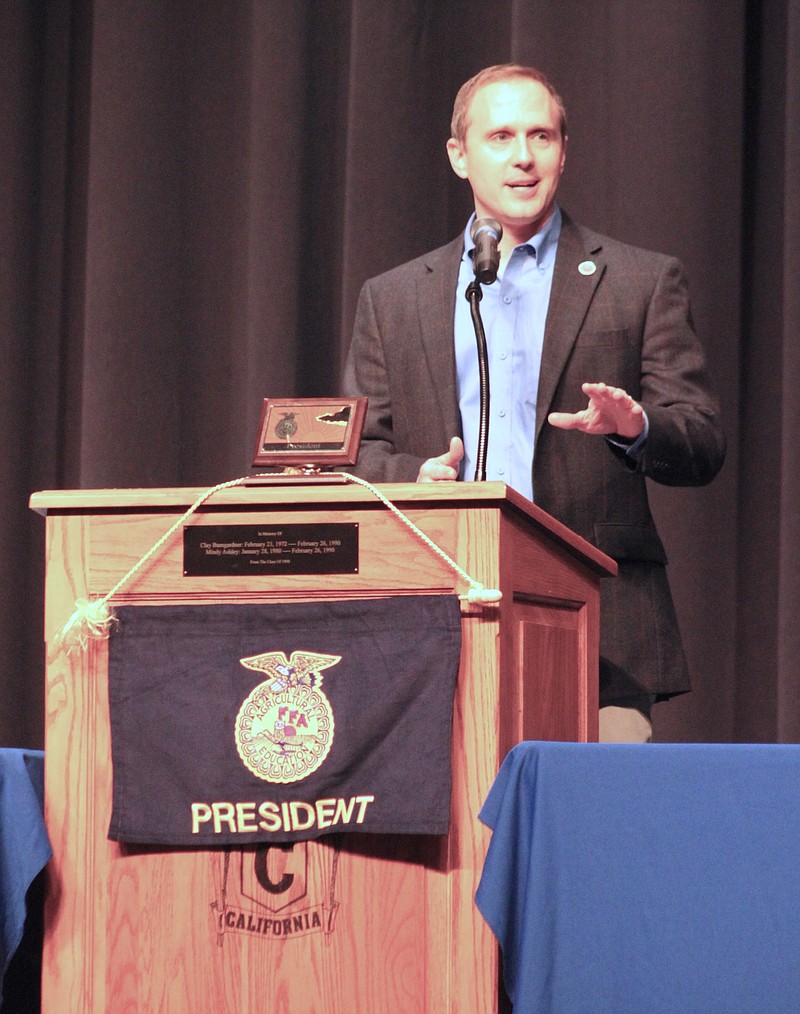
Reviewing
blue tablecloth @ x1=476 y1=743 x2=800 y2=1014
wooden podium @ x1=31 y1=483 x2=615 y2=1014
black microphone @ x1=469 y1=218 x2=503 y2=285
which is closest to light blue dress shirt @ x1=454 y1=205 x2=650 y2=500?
black microphone @ x1=469 y1=218 x2=503 y2=285

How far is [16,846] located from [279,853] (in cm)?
26

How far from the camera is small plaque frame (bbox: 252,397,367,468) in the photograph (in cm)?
155

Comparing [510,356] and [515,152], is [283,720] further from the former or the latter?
[515,152]

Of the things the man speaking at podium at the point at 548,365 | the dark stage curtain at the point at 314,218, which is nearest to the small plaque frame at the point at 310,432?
the man speaking at podium at the point at 548,365

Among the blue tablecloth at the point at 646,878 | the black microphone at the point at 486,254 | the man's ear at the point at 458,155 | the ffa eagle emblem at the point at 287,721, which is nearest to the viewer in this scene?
the blue tablecloth at the point at 646,878

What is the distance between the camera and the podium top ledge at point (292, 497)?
1.42 metres

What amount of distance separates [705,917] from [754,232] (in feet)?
6.92

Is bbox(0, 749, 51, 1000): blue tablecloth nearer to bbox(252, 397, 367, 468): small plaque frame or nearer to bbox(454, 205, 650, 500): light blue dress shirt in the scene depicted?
bbox(252, 397, 367, 468): small plaque frame

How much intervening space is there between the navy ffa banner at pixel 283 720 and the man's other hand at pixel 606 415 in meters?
0.39

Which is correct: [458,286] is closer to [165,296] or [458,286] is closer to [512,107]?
[512,107]

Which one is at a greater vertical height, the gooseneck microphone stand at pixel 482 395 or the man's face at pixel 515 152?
the man's face at pixel 515 152

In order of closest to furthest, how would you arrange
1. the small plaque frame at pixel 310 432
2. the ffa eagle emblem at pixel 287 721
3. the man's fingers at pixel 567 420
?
the ffa eagle emblem at pixel 287 721
the small plaque frame at pixel 310 432
the man's fingers at pixel 567 420

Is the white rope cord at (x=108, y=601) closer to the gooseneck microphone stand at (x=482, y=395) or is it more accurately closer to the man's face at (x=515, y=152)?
the gooseneck microphone stand at (x=482, y=395)

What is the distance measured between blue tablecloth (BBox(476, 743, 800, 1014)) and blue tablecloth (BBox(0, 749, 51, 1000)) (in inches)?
17.0
